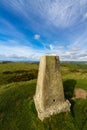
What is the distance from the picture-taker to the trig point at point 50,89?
65.5 feet

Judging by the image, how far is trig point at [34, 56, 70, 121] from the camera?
1995 cm

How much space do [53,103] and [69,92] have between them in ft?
31.5

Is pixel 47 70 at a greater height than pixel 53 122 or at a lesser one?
greater

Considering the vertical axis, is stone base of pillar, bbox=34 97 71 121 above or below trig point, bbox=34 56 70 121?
below

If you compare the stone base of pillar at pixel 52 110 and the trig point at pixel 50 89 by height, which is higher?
the trig point at pixel 50 89

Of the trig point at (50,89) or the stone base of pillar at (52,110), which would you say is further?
the trig point at (50,89)

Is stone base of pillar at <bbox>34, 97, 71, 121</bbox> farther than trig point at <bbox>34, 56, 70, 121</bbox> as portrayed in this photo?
No

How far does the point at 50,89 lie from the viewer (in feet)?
66.5

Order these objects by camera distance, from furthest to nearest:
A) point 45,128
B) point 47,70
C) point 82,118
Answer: point 82,118 → point 47,70 → point 45,128

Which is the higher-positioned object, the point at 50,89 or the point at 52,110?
the point at 50,89

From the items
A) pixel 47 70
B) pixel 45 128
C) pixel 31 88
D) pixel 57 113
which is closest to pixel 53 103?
pixel 57 113

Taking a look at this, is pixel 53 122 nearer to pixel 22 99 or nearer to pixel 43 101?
pixel 43 101

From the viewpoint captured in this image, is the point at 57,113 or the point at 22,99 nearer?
the point at 57,113

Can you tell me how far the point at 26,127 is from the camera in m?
20.0
